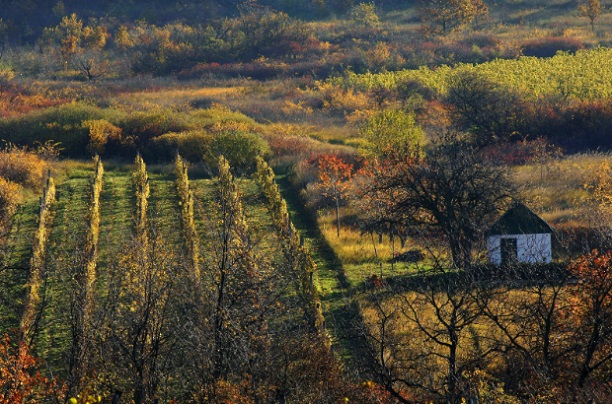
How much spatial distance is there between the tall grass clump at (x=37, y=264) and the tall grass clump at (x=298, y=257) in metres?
8.16

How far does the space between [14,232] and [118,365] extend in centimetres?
1675

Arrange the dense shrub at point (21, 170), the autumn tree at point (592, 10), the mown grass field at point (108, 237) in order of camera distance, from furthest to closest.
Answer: the autumn tree at point (592, 10), the dense shrub at point (21, 170), the mown grass field at point (108, 237)

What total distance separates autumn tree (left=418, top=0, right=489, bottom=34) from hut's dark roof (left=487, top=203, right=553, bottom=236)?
213 ft

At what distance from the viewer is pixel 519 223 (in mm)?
33875

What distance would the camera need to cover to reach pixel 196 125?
187 feet

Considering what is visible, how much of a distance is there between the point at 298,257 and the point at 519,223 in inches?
354

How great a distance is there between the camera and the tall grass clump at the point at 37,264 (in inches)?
1068

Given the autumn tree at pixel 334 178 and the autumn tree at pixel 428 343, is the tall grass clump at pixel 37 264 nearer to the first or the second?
the autumn tree at pixel 428 343

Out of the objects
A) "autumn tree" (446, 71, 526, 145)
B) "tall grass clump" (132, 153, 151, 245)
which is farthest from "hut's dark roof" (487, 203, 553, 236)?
"autumn tree" (446, 71, 526, 145)

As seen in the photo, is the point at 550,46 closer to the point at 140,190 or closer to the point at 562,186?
the point at 562,186

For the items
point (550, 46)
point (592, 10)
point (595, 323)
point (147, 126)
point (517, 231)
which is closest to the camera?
point (595, 323)

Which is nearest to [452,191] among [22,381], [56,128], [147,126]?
[22,381]

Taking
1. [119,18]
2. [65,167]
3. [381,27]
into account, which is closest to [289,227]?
[65,167]

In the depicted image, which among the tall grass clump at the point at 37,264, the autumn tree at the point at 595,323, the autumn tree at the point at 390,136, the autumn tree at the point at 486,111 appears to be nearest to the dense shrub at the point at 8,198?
the tall grass clump at the point at 37,264
